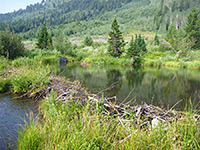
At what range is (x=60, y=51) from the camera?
35.8 metres

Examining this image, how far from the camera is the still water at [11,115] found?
142 inches

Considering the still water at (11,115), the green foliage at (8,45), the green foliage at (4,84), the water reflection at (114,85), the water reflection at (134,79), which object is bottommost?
the water reflection at (134,79)

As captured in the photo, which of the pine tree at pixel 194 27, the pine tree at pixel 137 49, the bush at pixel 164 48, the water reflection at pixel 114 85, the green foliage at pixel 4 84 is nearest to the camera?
the green foliage at pixel 4 84

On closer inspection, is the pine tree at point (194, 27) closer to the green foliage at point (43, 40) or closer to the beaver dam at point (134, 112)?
the green foliage at point (43, 40)

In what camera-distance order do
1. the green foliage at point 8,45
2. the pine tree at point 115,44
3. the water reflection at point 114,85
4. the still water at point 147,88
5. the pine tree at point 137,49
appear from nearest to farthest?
1. the still water at point 147,88
2. the water reflection at point 114,85
3. the green foliage at point 8,45
4. the pine tree at point 137,49
5. the pine tree at point 115,44

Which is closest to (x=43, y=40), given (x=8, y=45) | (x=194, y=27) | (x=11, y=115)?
(x=8, y=45)

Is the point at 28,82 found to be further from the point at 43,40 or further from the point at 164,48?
the point at 164,48

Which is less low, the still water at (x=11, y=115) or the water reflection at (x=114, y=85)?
the still water at (x=11, y=115)

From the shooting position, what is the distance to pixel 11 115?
5.02 m

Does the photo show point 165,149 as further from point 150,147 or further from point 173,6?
point 173,6

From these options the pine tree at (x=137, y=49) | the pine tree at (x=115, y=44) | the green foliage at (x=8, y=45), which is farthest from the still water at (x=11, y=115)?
the pine tree at (x=115, y=44)

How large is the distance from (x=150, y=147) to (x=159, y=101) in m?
5.96

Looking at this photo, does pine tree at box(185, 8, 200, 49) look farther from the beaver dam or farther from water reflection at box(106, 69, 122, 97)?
the beaver dam

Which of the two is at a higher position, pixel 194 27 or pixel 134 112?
pixel 194 27
